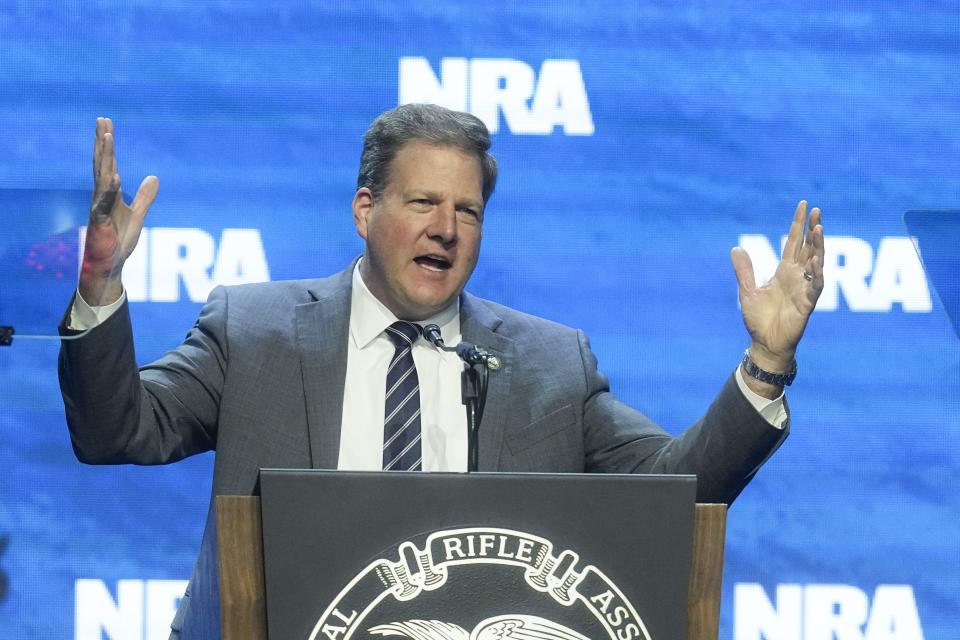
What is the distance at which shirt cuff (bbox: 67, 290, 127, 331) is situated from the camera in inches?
76.0

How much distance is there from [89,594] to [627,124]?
1769mm

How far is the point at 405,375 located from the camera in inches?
94.3

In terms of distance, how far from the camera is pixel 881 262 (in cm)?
335

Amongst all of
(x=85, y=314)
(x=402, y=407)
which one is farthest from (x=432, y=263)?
(x=85, y=314)

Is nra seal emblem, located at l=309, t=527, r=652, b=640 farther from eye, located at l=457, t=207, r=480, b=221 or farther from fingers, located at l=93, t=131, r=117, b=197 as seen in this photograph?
eye, located at l=457, t=207, r=480, b=221

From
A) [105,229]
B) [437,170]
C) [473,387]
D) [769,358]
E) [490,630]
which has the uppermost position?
[437,170]

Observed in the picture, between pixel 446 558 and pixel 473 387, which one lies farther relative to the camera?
pixel 473 387

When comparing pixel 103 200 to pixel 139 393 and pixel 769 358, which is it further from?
pixel 769 358

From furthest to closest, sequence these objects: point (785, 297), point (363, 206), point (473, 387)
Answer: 1. point (363, 206)
2. point (785, 297)
3. point (473, 387)

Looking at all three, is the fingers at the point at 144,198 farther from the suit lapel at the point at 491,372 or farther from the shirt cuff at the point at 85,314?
the suit lapel at the point at 491,372

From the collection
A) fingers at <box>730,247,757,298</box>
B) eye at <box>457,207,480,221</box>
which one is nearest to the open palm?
fingers at <box>730,247,757,298</box>

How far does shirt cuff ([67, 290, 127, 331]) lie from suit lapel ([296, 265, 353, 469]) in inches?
18.5

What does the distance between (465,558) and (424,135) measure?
112 cm

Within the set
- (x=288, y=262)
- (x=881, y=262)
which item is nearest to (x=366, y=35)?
(x=288, y=262)
